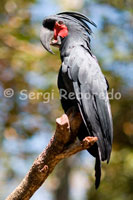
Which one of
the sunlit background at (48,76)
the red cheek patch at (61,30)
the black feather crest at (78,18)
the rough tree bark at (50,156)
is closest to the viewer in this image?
the rough tree bark at (50,156)

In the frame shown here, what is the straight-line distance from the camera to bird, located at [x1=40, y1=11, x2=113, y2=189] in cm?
357

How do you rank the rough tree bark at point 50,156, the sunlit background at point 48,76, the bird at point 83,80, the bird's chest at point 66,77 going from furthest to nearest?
the sunlit background at point 48,76
the bird's chest at point 66,77
the bird at point 83,80
the rough tree bark at point 50,156

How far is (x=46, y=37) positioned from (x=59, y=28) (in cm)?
19

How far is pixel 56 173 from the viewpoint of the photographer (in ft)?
32.0

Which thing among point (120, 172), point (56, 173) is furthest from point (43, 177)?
point (56, 173)

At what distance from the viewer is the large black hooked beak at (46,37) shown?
13.6 ft

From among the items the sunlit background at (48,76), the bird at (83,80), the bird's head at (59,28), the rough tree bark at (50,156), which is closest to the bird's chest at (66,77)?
the bird at (83,80)

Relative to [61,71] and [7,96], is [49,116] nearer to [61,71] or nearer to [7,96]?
[7,96]

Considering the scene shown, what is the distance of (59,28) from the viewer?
162 inches

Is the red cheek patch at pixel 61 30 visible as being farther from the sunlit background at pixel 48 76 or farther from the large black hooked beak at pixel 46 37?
the sunlit background at pixel 48 76
